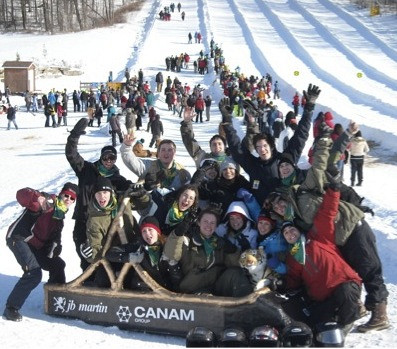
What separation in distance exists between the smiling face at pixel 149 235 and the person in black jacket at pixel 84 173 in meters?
1.05

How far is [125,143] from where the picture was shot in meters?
7.02

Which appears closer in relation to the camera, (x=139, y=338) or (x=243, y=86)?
(x=139, y=338)

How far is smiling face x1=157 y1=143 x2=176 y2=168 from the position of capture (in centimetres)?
677

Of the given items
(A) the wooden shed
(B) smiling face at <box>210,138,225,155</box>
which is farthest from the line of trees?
(B) smiling face at <box>210,138,225,155</box>

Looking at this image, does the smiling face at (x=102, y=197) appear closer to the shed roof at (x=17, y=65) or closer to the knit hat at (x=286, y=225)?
the knit hat at (x=286, y=225)

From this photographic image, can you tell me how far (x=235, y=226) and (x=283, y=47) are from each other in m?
37.8

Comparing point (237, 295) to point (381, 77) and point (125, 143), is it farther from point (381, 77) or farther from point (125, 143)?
point (381, 77)

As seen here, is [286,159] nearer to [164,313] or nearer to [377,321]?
[377,321]

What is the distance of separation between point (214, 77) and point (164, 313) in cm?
2911

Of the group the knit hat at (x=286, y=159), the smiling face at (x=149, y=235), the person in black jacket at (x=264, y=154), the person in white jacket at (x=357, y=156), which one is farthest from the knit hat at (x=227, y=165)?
the person in white jacket at (x=357, y=156)

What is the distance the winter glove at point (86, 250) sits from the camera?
5.93 metres

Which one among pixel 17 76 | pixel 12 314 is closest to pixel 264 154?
pixel 12 314

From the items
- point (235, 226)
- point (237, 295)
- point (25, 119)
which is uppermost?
point (235, 226)

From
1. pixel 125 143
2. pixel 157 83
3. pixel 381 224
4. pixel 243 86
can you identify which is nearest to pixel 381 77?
pixel 243 86
